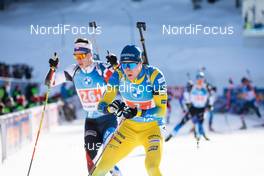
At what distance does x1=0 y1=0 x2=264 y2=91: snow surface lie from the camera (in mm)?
44156

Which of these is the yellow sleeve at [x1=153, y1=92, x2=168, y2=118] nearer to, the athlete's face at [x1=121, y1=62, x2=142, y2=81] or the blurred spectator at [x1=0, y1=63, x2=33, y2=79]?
the athlete's face at [x1=121, y1=62, x2=142, y2=81]

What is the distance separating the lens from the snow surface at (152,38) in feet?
145

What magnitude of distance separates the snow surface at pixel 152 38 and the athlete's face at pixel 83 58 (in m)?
30.2

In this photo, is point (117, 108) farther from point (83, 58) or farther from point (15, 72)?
point (15, 72)

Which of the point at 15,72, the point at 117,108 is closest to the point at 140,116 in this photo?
the point at 117,108

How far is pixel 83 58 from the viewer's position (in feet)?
28.5

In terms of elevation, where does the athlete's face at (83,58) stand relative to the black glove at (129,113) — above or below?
above

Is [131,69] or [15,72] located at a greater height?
[15,72]

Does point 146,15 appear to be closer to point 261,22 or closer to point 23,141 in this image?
point 261,22

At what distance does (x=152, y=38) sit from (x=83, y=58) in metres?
42.0
